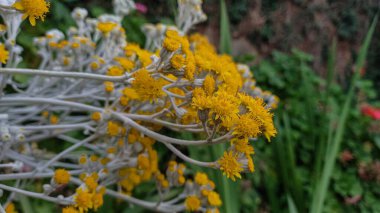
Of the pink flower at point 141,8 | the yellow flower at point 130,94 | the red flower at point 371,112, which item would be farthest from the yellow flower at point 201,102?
the red flower at point 371,112

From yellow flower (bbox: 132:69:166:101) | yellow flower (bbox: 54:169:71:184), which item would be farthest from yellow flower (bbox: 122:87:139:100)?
yellow flower (bbox: 54:169:71:184)

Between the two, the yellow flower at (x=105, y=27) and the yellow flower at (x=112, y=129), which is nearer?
the yellow flower at (x=112, y=129)

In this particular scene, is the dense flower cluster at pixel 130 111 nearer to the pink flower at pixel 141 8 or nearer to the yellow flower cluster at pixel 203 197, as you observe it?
the yellow flower cluster at pixel 203 197

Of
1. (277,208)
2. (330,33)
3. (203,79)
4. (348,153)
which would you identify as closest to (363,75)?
(330,33)

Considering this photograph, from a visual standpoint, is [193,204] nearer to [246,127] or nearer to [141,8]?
[246,127]

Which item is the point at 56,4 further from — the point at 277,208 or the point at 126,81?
the point at 277,208
